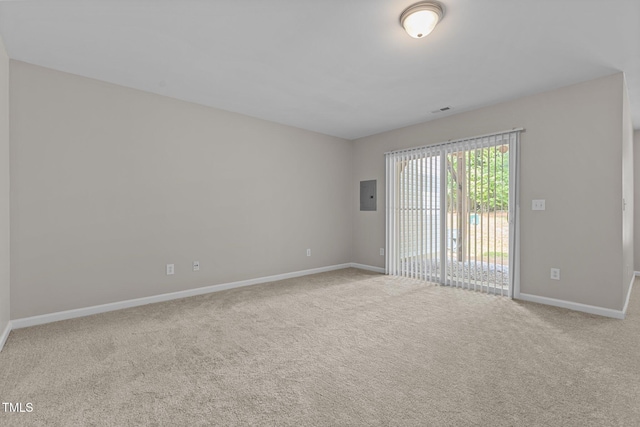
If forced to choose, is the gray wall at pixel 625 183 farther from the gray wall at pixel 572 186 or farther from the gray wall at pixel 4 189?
the gray wall at pixel 4 189

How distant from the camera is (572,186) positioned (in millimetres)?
3346

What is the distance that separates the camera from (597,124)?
3.18 meters

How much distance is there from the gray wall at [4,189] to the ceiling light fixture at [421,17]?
10.6 feet

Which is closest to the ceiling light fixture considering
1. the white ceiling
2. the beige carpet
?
the white ceiling

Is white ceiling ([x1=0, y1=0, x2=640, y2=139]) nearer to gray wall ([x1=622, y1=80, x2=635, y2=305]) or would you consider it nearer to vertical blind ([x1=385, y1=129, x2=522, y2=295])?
gray wall ([x1=622, y1=80, x2=635, y2=305])

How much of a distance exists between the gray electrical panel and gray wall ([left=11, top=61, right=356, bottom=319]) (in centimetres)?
128

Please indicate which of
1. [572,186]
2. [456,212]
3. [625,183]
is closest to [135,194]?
[456,212]

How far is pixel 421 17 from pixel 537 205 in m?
2.73

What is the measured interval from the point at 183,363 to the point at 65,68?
2990 millimetres

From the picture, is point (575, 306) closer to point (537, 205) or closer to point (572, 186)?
point (537, 205)

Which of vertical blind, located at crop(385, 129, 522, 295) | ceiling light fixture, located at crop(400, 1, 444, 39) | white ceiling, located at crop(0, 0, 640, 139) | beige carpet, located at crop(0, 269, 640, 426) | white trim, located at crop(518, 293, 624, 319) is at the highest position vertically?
white ceiling, located at crop(0, 0, 640, 139)

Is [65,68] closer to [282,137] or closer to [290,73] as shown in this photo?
[290,73]

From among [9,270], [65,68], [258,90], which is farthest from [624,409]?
[65,68]

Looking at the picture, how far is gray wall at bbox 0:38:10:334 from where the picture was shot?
98.1 inches
